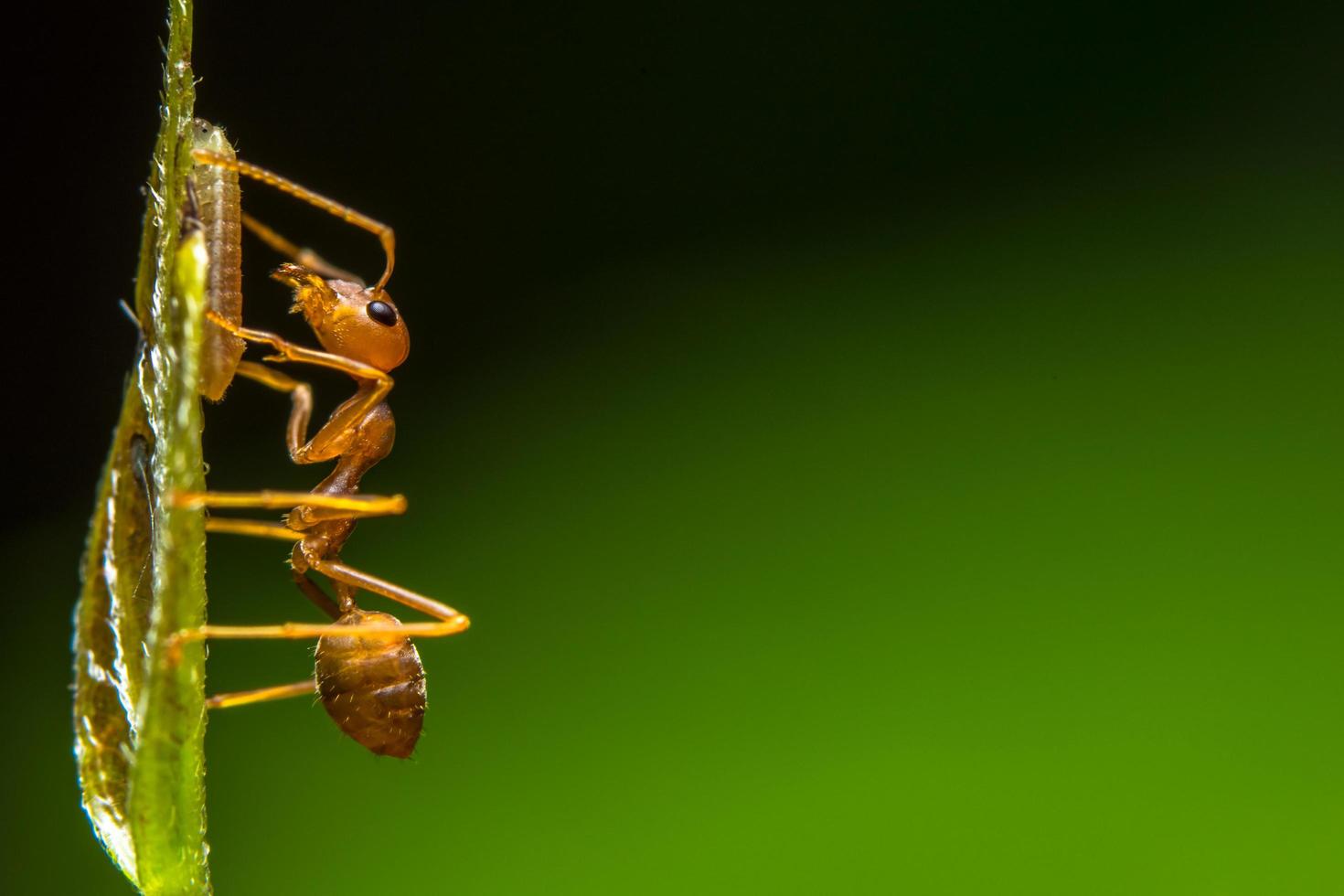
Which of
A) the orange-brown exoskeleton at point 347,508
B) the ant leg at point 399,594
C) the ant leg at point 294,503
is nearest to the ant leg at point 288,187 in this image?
the orange-brown exoskeleton at point 347,508

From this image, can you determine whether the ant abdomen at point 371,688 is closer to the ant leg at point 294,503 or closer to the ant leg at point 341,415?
the ant leg at point 294,503

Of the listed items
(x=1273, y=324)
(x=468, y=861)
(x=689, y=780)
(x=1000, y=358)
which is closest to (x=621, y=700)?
(x=689, y=780)

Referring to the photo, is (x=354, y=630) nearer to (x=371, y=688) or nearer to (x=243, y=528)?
(x=371, y=688)

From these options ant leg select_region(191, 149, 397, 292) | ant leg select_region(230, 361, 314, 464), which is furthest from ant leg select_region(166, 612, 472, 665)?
ant leg select_region(191, 149, 397, 292)

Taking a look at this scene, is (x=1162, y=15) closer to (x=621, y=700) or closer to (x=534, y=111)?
(x=534, y=111)

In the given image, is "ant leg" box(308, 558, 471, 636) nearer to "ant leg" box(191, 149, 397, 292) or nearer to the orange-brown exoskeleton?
the orange-brown exoskeleton

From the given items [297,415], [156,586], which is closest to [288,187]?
[297,415]

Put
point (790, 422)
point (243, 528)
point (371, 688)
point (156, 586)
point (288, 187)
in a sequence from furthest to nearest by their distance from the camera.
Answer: point (790, 422) → point (371, 688) → point (288, 187) → point (243, 528) → point (156, 586)
